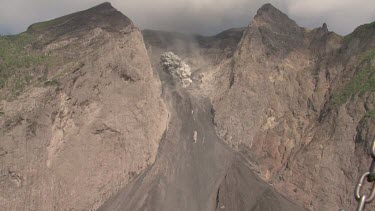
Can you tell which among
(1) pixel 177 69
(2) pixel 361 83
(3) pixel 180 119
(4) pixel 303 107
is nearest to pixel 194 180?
(3) pixel 180 119

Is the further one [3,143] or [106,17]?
[106,17]

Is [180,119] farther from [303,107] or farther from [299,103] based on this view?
[303,107]

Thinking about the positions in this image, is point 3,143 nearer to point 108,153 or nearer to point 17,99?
point 17,99

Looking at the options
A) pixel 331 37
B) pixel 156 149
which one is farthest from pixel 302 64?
pixel 156 149

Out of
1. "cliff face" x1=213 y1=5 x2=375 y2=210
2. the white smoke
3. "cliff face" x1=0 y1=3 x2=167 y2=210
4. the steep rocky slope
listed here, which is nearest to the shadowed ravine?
"cliff face" x1=0 y1=3 x2=167 y2=210

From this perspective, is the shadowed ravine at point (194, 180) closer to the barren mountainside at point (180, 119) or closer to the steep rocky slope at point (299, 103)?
the barren mountainside at point (180, 119)
